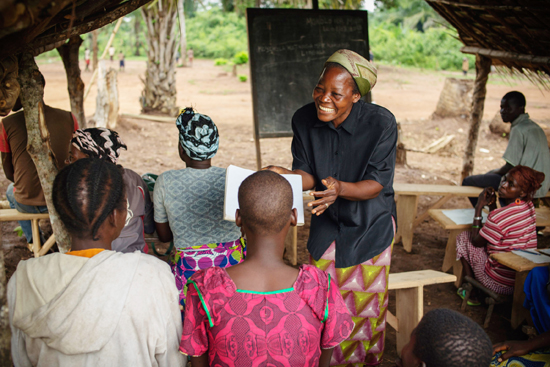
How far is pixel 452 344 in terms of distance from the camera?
1.44m

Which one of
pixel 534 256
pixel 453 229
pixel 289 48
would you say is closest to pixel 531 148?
pixel 453 229

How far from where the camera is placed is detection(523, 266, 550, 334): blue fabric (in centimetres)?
280

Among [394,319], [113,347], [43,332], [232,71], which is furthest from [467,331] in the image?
[232,71]

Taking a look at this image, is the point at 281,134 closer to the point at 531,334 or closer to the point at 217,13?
the point at 531,334

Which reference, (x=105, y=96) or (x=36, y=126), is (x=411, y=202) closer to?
(x=36, y=126)

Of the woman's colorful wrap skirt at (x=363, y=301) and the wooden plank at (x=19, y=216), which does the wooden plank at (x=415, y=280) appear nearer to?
the woman's colorful wrap skirt at (x=363, y=301)

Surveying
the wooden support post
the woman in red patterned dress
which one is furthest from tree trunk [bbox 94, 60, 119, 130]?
the woman in red patterned dress

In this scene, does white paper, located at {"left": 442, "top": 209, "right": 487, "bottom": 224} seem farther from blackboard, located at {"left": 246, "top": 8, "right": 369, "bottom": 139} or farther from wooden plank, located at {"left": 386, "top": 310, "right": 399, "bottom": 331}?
blackboard, located at {"left": 246, "top": 8, "right": 369, "bottom": 139}

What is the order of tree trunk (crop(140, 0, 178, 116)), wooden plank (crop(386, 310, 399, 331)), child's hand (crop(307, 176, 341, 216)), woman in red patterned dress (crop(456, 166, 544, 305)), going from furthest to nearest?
tree trunk (crop(140, 0, 178, 116)) → woman in red patterned dress (crop(456, 166, 544, 305)) → wooden plank (crop(386, 310, 399, 331)) → child's hand (crop(307, 176, 341, 216))

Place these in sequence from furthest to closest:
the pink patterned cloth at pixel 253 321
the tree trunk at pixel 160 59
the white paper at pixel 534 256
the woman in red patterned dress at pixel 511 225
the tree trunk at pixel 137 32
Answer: the tree trunk at pixel 137 32
the tree trunk at pixel 160 59
the woman in red patterned dress at pixel 511 225
the white paper at pixel 534 256
the pink patterned cloth at pixel 253 321

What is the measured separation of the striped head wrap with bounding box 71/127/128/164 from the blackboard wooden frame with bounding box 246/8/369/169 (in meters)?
2.57

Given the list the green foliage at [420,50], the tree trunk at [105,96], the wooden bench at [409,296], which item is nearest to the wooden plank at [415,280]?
the wooden bench at [409,296]

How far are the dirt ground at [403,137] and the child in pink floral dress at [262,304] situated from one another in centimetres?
177

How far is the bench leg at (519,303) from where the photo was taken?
3.30m
